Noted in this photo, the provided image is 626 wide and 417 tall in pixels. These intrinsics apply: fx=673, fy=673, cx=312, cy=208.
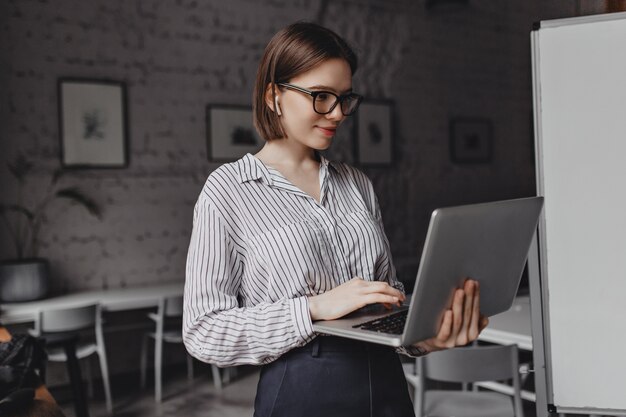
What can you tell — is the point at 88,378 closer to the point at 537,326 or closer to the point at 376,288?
the point at 537,326

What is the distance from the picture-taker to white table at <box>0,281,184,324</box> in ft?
14.0

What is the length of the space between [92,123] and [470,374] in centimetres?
376

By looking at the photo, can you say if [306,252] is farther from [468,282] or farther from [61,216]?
[61,216]

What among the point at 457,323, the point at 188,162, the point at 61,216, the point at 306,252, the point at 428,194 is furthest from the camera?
the point at 428,194

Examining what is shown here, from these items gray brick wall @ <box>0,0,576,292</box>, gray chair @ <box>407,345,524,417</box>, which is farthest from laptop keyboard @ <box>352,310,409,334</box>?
gray brick wall @ <box>0,0,576,292</box>

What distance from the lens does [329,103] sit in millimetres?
1305

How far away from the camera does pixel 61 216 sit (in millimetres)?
5125

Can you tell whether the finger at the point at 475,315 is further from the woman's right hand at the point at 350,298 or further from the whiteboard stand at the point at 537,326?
the whiteboard stand at the point at 537,326

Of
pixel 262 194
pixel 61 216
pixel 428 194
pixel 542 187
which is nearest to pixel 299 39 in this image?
pixel 262 194

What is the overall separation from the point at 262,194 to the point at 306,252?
152 millimetres

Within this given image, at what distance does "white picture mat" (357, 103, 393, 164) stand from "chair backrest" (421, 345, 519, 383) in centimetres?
415

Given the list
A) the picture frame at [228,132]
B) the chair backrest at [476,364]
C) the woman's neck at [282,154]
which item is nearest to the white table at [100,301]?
the picture frame at [228,132]

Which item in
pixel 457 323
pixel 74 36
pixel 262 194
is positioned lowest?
pixel 457 323

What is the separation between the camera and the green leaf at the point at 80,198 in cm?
491
